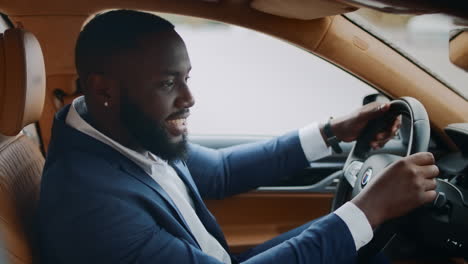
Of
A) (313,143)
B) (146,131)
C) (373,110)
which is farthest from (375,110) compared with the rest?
(146,131)

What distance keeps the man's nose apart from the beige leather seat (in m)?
0.38

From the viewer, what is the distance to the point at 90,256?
1305mm

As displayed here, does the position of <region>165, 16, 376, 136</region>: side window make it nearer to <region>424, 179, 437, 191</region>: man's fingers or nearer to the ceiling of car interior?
the ceiling of car interior

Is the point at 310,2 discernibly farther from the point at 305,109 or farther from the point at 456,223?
the point at 305,109

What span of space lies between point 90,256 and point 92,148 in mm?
289

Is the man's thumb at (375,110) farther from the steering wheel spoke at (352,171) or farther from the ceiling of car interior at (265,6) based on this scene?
the ceiling of car interior at (265,6)

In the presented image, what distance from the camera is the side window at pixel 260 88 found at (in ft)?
11.6

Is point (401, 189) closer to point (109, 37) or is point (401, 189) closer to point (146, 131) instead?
point (146, 131)

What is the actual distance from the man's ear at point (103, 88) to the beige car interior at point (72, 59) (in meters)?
0.16

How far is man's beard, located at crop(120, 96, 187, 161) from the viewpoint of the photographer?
1.48 meters

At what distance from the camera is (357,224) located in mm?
1421

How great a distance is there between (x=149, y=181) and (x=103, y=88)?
0.27 m

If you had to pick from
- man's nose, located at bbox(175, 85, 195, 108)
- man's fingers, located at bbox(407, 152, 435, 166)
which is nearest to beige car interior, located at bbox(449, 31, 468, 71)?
man's fingers, located at bbox(407, 152, 435, 166)

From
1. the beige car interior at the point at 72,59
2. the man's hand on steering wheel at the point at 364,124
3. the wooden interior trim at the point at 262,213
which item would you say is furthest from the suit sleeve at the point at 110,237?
the wooden interior trim at the point at 262,213
